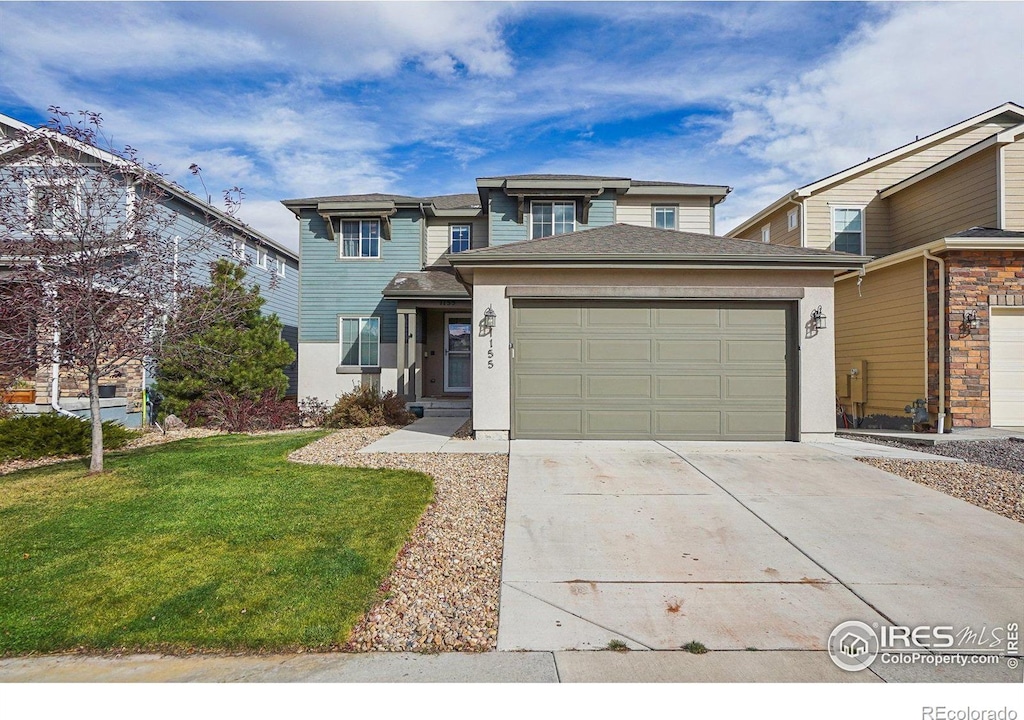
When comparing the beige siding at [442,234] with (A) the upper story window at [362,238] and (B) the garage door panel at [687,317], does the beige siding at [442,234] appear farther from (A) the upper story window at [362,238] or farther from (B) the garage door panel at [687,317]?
(B) the garage door panel at [687,317]

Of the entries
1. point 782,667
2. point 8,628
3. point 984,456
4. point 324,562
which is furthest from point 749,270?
point 8,628

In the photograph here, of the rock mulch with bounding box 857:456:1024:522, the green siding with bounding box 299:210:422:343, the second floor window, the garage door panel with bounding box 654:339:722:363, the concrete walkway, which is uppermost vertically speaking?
the second floor window

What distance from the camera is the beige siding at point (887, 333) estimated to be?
11.1 m

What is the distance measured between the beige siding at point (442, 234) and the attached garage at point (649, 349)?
286 inches

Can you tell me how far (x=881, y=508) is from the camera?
17.4 ft

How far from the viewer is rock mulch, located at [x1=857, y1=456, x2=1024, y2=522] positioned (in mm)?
5531

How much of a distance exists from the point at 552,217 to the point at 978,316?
985 centimetres

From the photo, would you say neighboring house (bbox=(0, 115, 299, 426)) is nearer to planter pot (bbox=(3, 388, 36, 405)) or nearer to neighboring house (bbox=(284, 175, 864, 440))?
planter pot (bbox=(3, 388, 36, 405))

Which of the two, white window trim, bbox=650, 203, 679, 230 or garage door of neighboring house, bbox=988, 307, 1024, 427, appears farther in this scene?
white window trim, bbox=650, 203, 679, 230

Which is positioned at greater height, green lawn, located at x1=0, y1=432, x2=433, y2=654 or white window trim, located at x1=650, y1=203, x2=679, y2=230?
white window trim, located at x1=650, y1=203, x2=679, y2=230

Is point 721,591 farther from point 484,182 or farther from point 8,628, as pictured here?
point 484,182

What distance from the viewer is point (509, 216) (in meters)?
14.9

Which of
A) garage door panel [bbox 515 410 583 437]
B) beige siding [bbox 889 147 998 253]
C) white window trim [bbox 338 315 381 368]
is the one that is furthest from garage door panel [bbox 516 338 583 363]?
beige siding [bbox 889 147 998 253]

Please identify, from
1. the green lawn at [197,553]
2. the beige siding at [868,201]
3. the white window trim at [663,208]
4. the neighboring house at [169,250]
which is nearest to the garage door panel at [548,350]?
the green lawn at [197,553]
